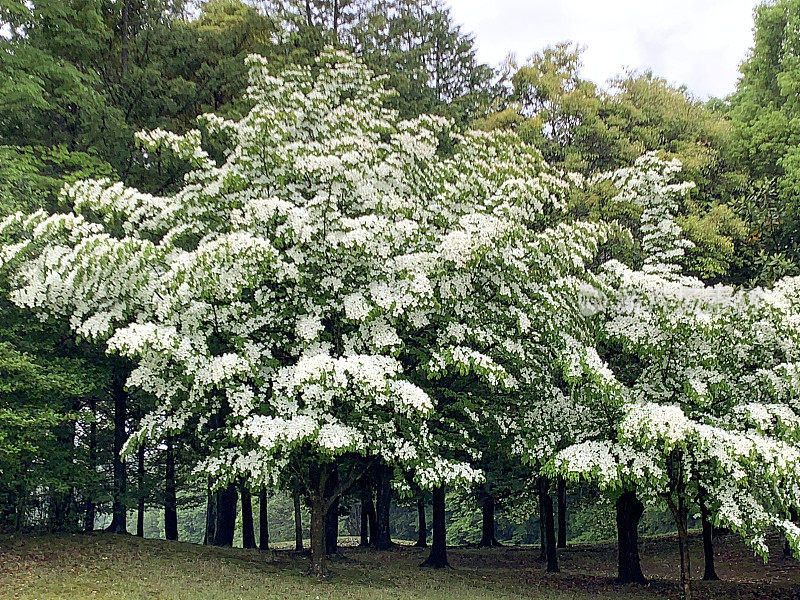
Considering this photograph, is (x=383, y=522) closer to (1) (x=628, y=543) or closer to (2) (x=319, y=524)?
(1) (x=628, y=543)

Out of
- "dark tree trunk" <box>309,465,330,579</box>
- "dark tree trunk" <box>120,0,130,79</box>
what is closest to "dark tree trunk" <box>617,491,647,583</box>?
"dark tree trunk" <box>309,465,330,579</box>

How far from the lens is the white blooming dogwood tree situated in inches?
427

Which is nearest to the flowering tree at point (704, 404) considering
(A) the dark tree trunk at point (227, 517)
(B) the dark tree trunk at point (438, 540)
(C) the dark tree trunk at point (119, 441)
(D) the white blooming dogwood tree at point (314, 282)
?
(D) the white blooming dogwood tree at point (314, 282)

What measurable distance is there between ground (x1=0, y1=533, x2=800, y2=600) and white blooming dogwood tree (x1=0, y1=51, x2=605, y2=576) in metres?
1.51

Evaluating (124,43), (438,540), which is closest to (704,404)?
(438,540)

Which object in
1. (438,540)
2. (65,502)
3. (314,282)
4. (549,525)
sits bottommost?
(438,540)

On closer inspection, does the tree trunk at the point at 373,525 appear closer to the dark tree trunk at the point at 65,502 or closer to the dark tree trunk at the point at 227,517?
the dark tree trunk at the point at 227,517

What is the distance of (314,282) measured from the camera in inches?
480

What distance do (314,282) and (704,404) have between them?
6.91 m

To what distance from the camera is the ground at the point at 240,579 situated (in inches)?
440

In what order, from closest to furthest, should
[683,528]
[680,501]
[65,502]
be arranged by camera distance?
1. [683,528]
2. [680,501]
3. [65,502]

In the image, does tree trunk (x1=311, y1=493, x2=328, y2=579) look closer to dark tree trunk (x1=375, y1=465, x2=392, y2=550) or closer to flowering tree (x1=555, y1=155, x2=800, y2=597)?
flowering tree (x1=555, y1=155, x2=800, y2=597)

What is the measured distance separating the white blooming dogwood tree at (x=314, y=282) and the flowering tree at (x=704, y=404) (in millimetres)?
1526

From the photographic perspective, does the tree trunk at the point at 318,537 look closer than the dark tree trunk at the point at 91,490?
Yes
